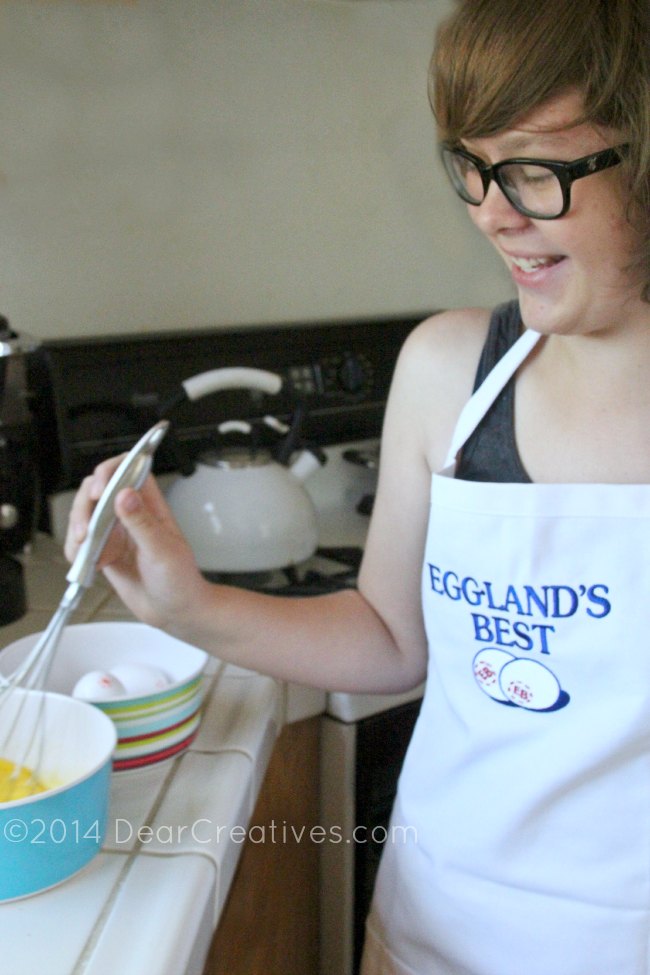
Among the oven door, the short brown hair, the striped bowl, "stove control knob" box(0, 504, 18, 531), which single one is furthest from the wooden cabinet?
the short brown hair

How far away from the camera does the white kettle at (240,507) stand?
3.96ft

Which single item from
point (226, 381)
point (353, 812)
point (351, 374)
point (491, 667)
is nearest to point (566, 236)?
point (491, 667)

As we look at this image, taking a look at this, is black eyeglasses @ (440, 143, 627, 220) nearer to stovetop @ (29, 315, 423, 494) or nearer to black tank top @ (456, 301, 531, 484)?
black tank top @ (456, 301, 531, 484)

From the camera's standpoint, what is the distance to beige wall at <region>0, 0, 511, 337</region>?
130 cm

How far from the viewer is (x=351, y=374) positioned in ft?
4.98

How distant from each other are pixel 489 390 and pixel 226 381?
44 centimetres

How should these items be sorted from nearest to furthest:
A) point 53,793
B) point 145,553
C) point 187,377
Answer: point 53,793
point 145,553
point 187,377

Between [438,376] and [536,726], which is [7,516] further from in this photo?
[536,726]

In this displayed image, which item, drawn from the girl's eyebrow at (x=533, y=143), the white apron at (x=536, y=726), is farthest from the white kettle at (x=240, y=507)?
the girl's eyebrow at (x=533, y=143)

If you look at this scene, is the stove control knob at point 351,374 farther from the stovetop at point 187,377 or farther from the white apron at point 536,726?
the white apron at point 536,726

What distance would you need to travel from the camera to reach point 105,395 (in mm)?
1289

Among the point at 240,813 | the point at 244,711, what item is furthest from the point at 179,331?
the point at 240,813

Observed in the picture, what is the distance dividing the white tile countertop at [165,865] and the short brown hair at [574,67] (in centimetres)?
49

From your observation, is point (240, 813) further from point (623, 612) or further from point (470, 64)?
point (470, 64)
